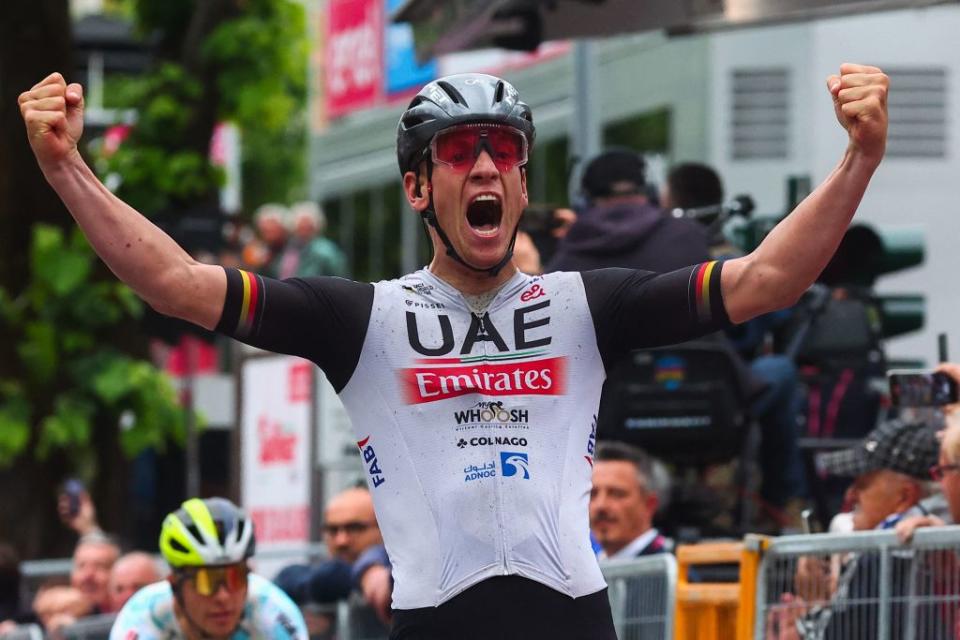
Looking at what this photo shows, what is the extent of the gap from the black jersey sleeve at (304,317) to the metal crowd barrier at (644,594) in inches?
121

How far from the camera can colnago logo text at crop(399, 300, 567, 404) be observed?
484cm

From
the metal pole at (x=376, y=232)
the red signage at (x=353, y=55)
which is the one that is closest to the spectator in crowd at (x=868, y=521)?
the red signage at (x=353, y=55)

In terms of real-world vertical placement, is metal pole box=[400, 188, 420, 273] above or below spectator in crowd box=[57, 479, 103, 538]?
above

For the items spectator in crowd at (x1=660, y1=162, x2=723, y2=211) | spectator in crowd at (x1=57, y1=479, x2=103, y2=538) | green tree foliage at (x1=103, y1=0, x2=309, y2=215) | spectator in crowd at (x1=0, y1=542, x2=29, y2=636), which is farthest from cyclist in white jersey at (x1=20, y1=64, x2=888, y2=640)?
green tree foliage at (x1=103, y1=0, x2=309, y2=215)

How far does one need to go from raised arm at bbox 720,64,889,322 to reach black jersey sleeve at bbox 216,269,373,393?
2.89ft

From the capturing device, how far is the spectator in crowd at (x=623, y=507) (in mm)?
8781

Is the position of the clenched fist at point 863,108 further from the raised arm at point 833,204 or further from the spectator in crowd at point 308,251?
the spectator in crowd at point 308,251

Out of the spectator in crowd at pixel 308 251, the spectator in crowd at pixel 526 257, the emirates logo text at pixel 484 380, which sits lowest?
the emirates logo text at pixel 484 380

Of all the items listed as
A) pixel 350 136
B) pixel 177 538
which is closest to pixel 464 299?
pixel 177 538

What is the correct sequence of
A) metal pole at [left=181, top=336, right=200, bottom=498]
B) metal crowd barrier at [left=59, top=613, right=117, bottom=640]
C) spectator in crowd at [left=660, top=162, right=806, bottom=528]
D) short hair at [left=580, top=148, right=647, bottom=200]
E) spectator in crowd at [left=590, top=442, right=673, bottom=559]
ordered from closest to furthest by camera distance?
spectator in crowd at [left=590, top=442, right=673, bottom=559] → short hair at [left=580, top=148, right=647, bottom=200] → spectator in crowd at [left=660, top=162, right=806, bottom=528] → metal crowd barrier at [left=59, top=613, right=117, bottom=640] → metal pole at [left=181, top=336, right=200, bottom=498]

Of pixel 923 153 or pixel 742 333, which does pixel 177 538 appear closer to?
pixel 742 333

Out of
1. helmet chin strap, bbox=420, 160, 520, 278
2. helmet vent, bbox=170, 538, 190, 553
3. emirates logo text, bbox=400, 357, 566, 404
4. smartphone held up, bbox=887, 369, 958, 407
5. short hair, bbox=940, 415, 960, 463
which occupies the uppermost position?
helmet chin strap, bbox=420, 160, 520, 278

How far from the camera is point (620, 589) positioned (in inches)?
320

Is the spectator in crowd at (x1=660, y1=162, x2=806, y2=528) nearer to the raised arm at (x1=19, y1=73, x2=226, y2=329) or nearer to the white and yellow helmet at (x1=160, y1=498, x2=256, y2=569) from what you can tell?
the white and yellow helmet at (x1=160, y1=498, x2=256, y2=569)
